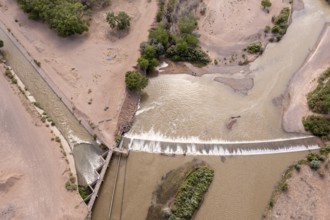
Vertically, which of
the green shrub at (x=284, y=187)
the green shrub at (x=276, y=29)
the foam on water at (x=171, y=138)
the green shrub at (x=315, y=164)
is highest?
the green shrub at (x=276, y=29)

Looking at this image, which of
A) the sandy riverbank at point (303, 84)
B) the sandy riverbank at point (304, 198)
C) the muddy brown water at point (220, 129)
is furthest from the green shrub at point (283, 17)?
the sandy riverbank at point (304, 198)

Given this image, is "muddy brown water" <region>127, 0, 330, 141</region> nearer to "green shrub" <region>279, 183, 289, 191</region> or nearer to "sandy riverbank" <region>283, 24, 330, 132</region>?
"sandy riverbank" <region>283, 24, 330, 132</region>

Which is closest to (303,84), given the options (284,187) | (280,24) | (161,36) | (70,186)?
(280,24)

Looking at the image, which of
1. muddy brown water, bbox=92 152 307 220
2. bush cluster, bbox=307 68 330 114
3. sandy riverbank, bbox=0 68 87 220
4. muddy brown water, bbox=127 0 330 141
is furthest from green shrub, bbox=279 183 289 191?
sandy riverbank, bbox=0 68 87 220

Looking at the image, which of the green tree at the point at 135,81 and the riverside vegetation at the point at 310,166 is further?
the green tree at the point at 135,81

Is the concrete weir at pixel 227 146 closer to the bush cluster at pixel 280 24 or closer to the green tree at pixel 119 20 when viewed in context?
the bush cluster at pixel 280 24

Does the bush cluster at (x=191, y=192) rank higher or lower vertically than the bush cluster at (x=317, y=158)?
lower
